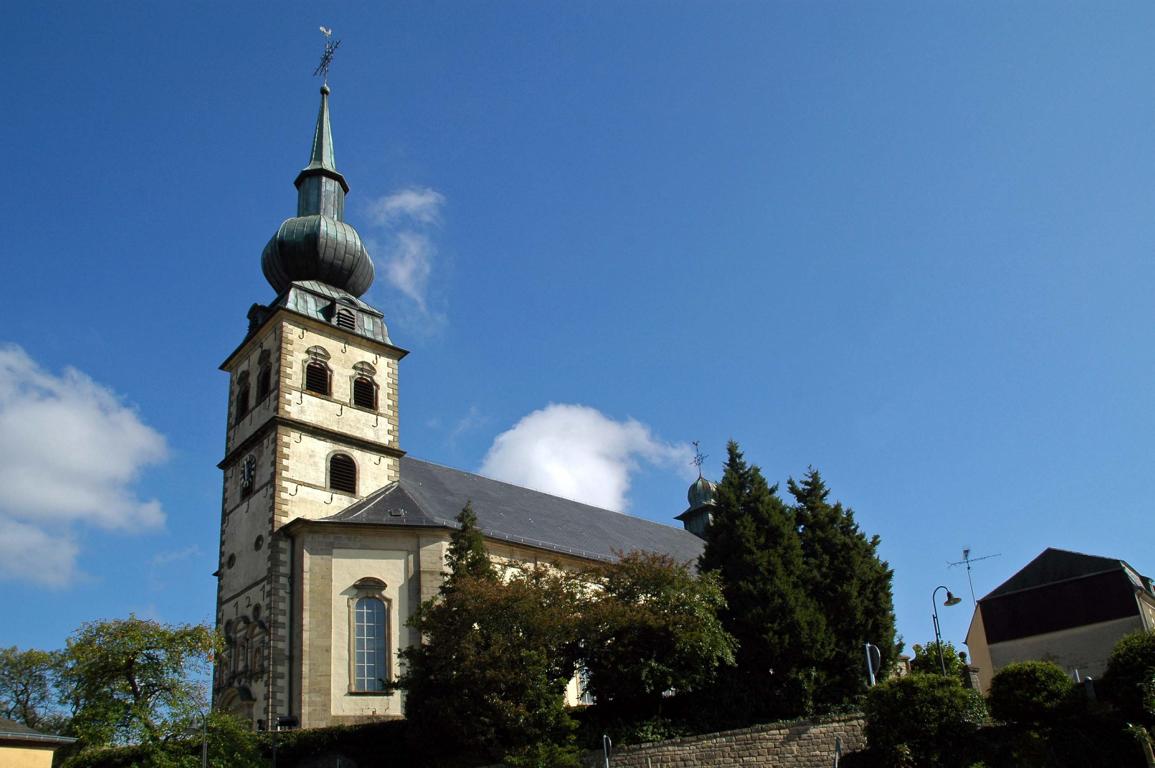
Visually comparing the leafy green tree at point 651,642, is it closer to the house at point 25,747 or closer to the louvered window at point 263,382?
the house at point 25,747

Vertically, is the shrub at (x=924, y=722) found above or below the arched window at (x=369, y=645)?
below

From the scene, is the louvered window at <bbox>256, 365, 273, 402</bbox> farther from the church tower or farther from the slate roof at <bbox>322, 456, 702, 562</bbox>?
the slate roof at <bbox>322, 456, 702, 562</bbox>

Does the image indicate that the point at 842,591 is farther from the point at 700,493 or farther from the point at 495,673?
the point at 700,493

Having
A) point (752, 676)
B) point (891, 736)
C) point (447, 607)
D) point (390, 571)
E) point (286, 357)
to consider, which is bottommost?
point (891, 736)

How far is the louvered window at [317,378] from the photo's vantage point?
37312 millimetres

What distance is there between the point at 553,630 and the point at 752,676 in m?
6.20

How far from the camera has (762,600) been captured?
28.9 metres

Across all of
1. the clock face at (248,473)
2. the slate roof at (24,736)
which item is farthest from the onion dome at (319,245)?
the slate roof at (24,736)

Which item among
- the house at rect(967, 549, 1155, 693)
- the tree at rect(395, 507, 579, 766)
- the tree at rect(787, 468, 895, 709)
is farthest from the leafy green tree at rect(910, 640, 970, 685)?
the tree at rect(395, 507, 579, 766)

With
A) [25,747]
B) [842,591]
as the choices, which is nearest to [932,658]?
[842,591]

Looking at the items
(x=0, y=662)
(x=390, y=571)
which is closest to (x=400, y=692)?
(x=390, y=571)

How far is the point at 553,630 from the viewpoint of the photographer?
86.0ft

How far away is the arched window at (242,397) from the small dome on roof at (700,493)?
106 ft

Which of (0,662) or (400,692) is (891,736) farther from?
(0,662)
